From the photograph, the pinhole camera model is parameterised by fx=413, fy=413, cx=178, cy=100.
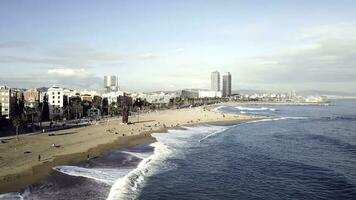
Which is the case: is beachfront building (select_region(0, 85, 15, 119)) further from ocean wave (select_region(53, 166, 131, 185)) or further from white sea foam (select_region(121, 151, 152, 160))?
ocean wave (select_region(53, 166, 131, 185))

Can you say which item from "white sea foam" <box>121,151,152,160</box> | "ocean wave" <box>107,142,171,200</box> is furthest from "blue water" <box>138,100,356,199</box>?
"white sea foam" <box>121,151,152,160</box>

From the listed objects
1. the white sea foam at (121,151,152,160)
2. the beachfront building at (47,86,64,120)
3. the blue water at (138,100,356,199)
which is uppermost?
the beachfront building at (47,86,64,120)

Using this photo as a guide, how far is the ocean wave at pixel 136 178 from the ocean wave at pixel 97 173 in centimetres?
68

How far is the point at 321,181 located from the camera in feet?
104

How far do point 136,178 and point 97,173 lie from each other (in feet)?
12.5

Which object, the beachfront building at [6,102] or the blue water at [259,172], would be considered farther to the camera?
the beachfront building at [6,102]

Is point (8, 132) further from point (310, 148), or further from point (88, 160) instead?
point (310, 148)

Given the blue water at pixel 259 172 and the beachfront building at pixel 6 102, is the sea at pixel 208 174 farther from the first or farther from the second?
the beachfront building at pixel 6 102

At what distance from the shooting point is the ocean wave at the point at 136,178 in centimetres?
2681

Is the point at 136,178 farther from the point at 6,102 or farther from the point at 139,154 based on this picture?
the point at 6,102

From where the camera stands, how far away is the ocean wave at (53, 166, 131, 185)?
3127 centimetres

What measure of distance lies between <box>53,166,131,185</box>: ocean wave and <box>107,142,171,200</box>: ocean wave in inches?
26.6

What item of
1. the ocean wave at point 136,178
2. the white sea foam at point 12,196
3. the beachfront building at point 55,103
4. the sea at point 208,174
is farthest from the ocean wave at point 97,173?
the beachfront building at point 55,103

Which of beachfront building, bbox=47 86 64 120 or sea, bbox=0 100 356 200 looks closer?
sea, bbox=0 100 356 200
